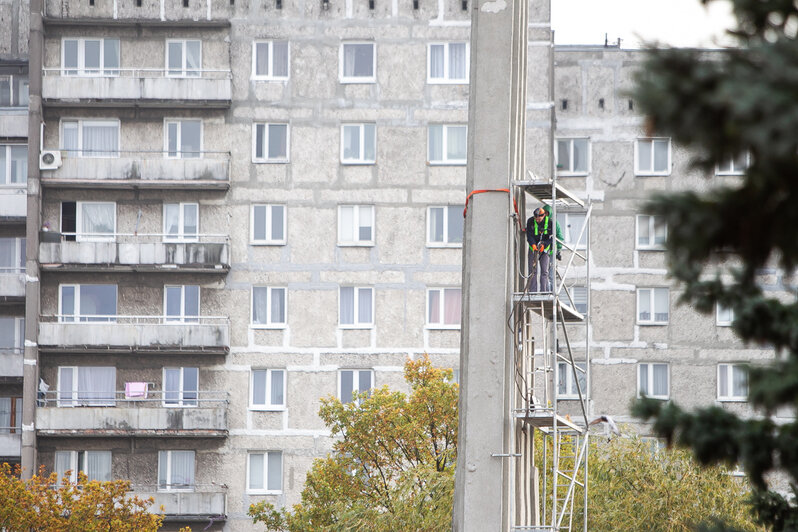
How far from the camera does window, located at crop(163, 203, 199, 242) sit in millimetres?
57406

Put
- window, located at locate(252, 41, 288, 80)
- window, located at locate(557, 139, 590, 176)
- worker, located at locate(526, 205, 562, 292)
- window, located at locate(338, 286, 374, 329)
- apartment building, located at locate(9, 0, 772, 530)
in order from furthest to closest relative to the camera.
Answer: window, located at locate(557, 139, 590, 176), window, located at locate(252, 41, 288, 80), window, located at locate(338, 286, 374, 329), apartment building, located at locate(9, 0, 772, 530), worker, located at locate(526, 205, 562, 292)

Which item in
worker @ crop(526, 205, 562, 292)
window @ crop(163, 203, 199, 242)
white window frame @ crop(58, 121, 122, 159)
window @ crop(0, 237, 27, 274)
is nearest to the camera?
worker @ crop(526, 205, 562, 292)

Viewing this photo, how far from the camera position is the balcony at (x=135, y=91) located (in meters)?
57.2

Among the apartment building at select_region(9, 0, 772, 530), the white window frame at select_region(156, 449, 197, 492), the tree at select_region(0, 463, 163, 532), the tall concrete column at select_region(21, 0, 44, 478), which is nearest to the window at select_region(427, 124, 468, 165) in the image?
the apartment building at select_region(9, 0, 772, 530)

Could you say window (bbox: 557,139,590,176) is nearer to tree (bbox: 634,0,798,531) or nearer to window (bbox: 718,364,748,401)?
window (bbox: 718,364,748,401)

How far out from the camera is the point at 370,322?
186 ft

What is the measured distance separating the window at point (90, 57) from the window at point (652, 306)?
2169 centimetres

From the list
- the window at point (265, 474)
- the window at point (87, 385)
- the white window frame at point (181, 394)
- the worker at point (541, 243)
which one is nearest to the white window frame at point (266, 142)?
the white window frame at point (181, 394)

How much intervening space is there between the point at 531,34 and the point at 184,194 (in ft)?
47.3

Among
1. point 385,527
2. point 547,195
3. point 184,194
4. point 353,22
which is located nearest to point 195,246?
point 184,194

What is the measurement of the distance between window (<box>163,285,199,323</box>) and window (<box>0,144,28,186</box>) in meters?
7.85

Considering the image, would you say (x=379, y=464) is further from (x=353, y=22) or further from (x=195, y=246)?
(x=353, y=22)

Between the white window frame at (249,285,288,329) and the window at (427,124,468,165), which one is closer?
the white window frame at (249,285,288,329)

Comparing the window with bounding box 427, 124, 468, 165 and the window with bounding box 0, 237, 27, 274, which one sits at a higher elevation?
the window with bounding box 427, 124, 468, 165
